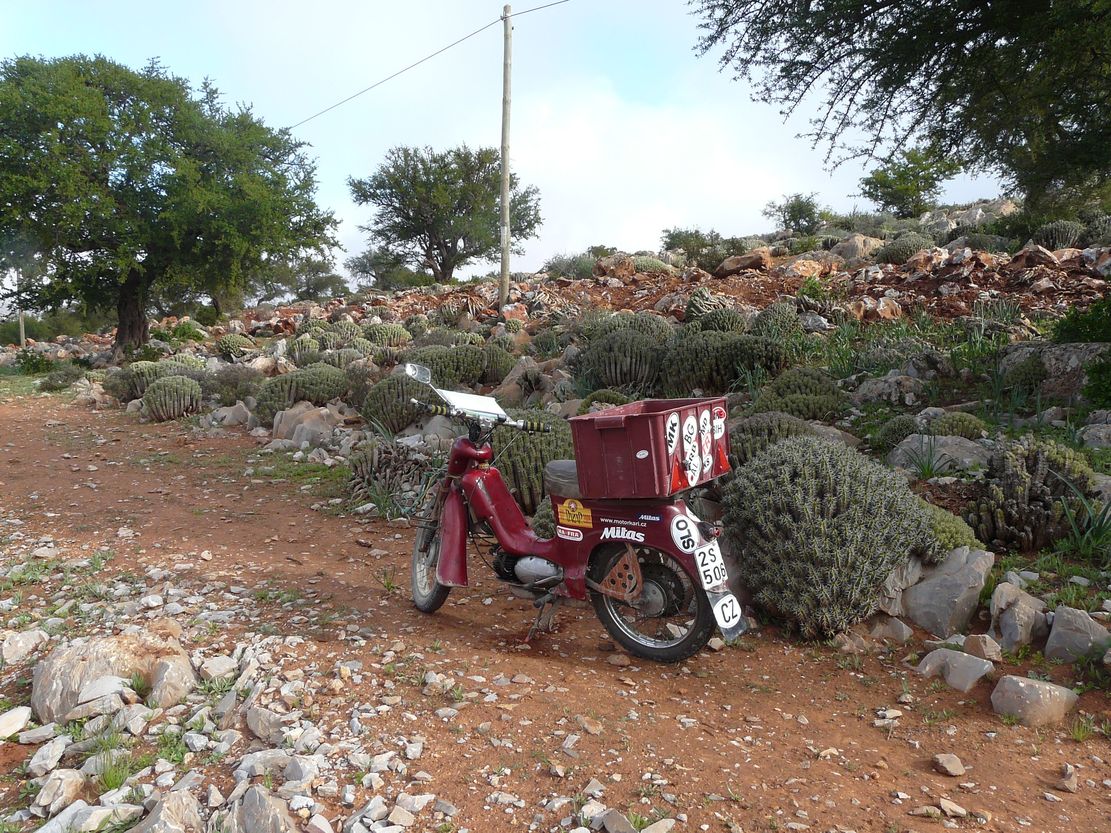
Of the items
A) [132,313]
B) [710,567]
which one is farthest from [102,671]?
[132,313]

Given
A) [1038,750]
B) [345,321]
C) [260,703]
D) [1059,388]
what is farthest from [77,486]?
[345,321]

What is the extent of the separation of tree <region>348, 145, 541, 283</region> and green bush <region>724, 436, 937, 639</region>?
34250mm

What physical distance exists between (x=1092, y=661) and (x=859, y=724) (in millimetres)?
1340

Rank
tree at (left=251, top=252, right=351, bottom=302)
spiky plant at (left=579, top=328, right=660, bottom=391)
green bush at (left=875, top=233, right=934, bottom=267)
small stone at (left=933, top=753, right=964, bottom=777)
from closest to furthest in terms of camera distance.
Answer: small stone at (left=933, top=753, right=964, bottom=777) → spiky plant at (left=579, top=328, right=660, bottom=391) → green bush at (left=875, top=233, right=934, bottom=267) → tree at (left=251, top=252, right=351, bottom=302)

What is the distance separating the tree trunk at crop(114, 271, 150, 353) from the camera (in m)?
21.9

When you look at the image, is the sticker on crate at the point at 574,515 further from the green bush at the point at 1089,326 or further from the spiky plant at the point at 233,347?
the spiky plant at the point at 233,347

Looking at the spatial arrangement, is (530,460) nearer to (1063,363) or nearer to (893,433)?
(893,433)

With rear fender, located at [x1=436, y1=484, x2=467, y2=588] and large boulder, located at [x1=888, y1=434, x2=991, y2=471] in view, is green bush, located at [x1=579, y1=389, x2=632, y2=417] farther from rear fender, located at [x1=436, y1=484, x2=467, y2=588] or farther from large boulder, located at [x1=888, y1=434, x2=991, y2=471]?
rear fender, located at [x1=436, y1=484, x2=467, y2=588]

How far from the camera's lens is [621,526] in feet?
13.6

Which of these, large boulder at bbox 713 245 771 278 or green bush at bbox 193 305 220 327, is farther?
green bush at bbox 193 305 220 327

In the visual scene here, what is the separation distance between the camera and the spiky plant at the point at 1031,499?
5156mm

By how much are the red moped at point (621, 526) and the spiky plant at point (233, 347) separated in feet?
52.5

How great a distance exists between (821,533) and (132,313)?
2241 cm

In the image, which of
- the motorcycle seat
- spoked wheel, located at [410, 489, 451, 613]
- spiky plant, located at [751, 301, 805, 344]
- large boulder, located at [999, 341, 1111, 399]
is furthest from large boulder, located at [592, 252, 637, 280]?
the motorcycle seat
